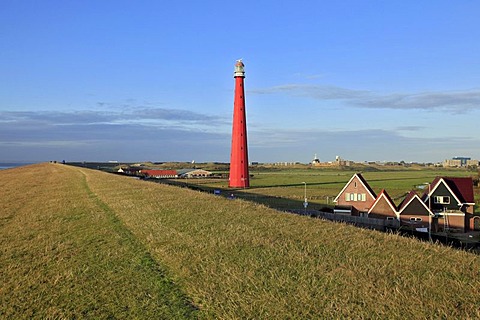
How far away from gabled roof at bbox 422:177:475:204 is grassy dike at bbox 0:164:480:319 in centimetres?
2154

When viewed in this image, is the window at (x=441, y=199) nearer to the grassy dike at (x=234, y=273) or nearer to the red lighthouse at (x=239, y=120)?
the grassy dike at (x=234, y=273)

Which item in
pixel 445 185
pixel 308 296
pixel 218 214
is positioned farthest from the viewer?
pixel 445 185

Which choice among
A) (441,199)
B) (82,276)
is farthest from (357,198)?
(82,276)

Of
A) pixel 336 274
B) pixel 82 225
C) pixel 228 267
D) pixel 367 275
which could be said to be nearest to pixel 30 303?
pixel 228 267

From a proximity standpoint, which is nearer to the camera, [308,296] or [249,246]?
[308,296]

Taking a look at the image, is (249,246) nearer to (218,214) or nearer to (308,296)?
(308,296)

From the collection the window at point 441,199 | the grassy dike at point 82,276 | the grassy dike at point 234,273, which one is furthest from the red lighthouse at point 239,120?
the grassy dike at point 234,273

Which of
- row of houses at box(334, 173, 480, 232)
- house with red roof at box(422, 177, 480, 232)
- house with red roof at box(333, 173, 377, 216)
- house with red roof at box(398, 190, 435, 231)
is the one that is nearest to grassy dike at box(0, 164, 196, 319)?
house with red roof at box(398, 190, 435, 231)

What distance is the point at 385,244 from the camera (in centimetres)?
932

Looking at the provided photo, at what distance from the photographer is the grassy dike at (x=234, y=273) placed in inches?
228

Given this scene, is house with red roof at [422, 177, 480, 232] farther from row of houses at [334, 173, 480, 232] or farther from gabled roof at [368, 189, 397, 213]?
gabled roof at [368, 189, 397, 213]

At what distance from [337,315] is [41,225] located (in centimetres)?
1203

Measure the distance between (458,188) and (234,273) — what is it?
1136 inches

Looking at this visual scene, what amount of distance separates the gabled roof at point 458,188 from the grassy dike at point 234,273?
21.5m
